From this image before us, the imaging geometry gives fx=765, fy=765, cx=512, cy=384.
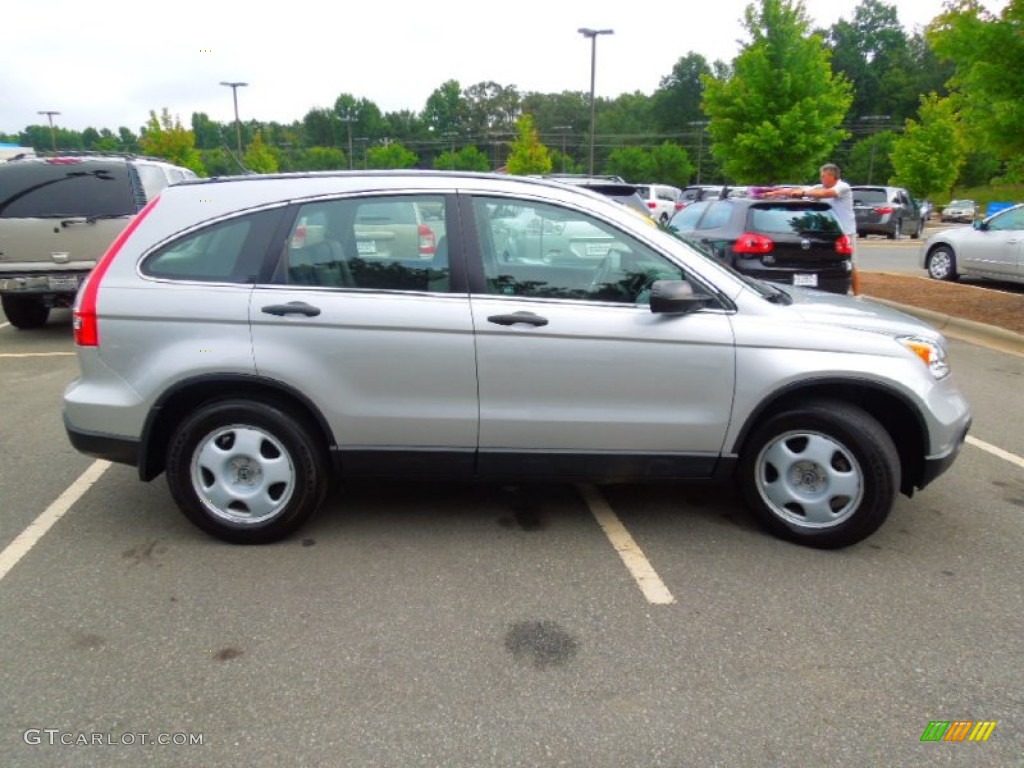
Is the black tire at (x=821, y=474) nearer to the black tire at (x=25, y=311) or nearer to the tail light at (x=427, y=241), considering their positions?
the tail light at (x=427, y=241)

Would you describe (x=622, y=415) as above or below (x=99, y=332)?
below

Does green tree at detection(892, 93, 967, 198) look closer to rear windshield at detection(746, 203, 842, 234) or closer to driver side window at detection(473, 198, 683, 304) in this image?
rear windshield at detection(746, 203, 842, 234)

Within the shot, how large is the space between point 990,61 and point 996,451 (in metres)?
5.54

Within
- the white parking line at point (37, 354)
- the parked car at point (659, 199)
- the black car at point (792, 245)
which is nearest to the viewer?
the white parking line at point (37, 354)

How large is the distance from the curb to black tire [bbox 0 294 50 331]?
10749 millimetres

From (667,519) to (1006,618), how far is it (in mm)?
1536

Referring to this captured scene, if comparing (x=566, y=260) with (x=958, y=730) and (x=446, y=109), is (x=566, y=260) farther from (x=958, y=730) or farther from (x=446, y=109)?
(x=446, y=109)

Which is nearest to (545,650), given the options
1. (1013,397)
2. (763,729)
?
(763,729)

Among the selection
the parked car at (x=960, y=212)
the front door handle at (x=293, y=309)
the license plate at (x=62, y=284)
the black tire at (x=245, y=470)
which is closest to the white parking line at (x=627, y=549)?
the black tire at (x=245, y=470)

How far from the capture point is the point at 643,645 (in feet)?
9.60

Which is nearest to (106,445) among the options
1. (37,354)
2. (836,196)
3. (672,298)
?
(672,298)

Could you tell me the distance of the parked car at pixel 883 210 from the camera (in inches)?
1069

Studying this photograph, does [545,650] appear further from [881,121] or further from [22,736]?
[881,121]

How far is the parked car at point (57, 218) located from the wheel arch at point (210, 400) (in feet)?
17.6
